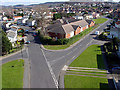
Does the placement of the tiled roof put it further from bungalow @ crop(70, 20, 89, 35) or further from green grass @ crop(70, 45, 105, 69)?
green grass @ crop(70, 45, 105, 69)

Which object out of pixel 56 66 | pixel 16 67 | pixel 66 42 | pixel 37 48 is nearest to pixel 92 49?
pixel 66 42

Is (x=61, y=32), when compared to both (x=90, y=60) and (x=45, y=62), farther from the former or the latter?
(x=90, y=60)

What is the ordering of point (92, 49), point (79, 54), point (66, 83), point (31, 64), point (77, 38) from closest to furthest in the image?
point (66, 83)
point (31, 64)
point (79, 54)
point (92, 49)
point (77, 38)

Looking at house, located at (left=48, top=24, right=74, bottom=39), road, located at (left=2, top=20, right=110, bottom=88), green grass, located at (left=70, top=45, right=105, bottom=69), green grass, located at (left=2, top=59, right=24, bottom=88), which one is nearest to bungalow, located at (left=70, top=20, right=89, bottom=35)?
house, located at (left=48, top=24, right=74, bottom=39)

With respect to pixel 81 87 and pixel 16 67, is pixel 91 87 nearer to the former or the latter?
pixel 81 87

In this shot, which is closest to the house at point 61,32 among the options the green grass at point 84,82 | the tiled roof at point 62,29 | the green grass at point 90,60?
the tiled roof at point 62,29
